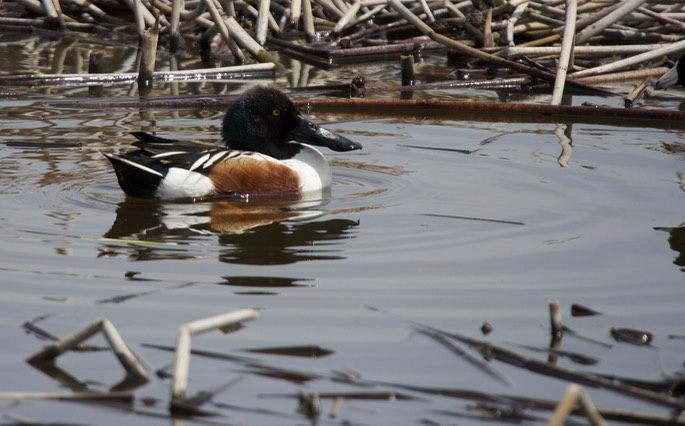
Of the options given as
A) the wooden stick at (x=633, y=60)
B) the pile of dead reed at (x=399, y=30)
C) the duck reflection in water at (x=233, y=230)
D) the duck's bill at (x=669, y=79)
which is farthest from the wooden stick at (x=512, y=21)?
the duck reflection in water at (x=233, y=230)

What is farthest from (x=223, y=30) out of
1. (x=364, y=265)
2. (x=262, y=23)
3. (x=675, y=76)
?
(x=364, y=265)

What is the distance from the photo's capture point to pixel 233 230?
6.40 m

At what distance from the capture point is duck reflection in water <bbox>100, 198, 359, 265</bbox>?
5797mm

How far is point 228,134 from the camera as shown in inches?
305

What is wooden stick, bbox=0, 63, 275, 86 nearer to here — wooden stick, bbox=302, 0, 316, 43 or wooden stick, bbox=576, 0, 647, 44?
wooden stick, bbox=302, 0, 316, 43

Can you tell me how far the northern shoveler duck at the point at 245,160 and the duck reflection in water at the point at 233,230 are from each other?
13 centimetres

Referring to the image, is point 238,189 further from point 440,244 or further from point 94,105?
point 94,105

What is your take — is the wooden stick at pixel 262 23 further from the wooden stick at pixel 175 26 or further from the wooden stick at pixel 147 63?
the wooden stick at pixel 147 63

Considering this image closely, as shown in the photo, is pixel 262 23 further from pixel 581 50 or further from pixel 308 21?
pixel 581 50

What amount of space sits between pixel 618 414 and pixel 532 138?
5.35 m

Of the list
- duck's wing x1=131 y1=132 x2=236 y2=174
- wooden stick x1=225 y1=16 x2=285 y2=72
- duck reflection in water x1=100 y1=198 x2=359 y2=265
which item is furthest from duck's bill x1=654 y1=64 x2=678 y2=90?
duck's wing x1=131 y1=132 x2=236 y2=174

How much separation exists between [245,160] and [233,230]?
1.00 meters

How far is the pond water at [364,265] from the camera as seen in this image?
12.9 ft

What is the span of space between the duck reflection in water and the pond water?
23mm
